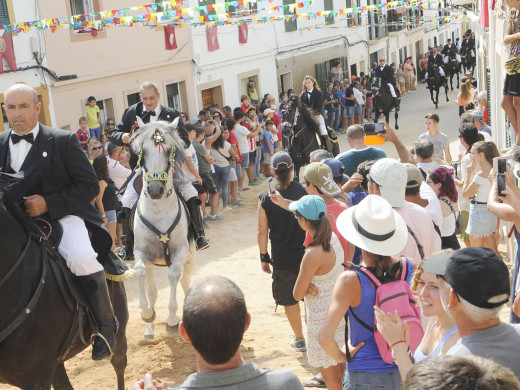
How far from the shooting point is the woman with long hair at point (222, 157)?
15656 mm

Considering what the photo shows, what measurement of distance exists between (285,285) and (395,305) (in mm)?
3215

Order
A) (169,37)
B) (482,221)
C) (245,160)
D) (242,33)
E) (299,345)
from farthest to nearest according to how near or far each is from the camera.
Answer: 1. (242,33)
2. (169,37)
3. (245,160)
4. (482,221)
5. (299,345)

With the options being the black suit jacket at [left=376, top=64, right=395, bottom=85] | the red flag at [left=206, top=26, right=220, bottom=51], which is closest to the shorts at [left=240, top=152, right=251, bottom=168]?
the red flag at [left=206, top=26, right=220, bottom=51]

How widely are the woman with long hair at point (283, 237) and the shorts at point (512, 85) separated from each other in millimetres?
2138

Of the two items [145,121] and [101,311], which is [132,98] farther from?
[101,311]

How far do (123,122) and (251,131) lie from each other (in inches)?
365

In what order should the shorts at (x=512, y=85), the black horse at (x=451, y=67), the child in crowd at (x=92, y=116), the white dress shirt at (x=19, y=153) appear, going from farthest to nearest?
the black horse at (x=451, y=67) < the child in crowd at (x=92, y=116) < the shorts at (x=512, y=85) < the white dress shirt at (x=19, y=153)

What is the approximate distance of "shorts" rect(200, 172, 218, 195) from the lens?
47.7 feet

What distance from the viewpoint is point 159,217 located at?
8.69 meters

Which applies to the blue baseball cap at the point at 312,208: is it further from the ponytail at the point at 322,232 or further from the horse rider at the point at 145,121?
the horse rider at the point at 145,121

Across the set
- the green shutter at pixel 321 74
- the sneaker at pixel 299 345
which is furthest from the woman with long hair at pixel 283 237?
the green shutter at pixel 321 74

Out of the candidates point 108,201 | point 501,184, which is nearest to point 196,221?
point 108,201

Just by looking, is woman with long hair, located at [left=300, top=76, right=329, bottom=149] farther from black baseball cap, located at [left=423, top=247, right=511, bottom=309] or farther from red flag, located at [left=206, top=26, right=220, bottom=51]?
black baseball cap, located at [left=423, top=247, right=511, bottom=309]

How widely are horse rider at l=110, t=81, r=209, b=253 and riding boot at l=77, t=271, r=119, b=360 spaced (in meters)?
2.81
